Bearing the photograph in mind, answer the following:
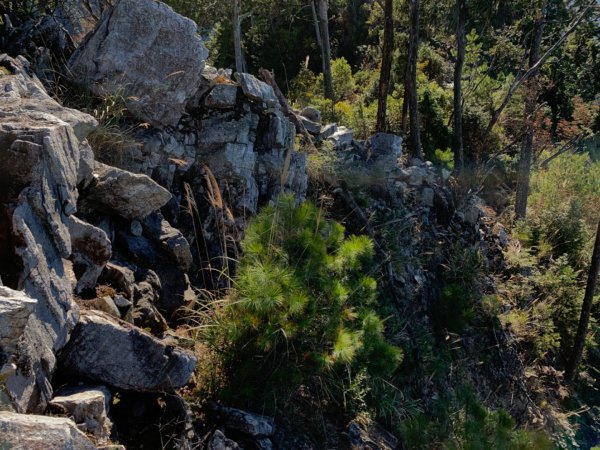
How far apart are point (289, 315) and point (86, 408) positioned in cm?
147

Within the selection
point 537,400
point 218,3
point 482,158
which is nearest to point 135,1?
point 537,400

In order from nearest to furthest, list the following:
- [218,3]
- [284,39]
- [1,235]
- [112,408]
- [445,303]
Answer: [1,235] → [112,408] → [445,303] → [218,3] → [284,39]

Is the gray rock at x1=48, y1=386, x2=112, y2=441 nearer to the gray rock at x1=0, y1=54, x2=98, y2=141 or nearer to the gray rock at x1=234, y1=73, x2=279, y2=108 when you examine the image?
the gray rock at x1=0, y1=54, x2=98, y2=141

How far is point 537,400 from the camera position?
9.55 metres

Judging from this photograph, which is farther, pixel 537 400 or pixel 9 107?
pixel 537 400

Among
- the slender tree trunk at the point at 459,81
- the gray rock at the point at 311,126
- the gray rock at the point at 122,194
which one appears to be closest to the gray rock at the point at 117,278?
the gray rock at the point at 122,194

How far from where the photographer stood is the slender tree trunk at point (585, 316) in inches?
394

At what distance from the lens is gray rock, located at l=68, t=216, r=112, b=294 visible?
4.07m

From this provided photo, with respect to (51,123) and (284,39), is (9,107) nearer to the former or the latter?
(51,123)

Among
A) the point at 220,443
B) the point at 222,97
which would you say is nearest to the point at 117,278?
the point at 220,443

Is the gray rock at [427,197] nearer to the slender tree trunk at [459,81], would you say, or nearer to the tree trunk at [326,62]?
the slender tree trunk at [459,81]

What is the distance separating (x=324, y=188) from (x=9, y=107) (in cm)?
460

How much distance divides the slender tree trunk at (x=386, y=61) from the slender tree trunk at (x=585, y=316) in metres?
4.18

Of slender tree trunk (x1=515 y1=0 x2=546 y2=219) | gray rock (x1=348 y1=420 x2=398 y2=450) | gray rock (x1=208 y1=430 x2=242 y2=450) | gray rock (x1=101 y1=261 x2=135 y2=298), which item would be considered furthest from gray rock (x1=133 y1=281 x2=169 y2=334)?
slender tree trunk (x1=515 y1=0 x2=546 y2=219)
